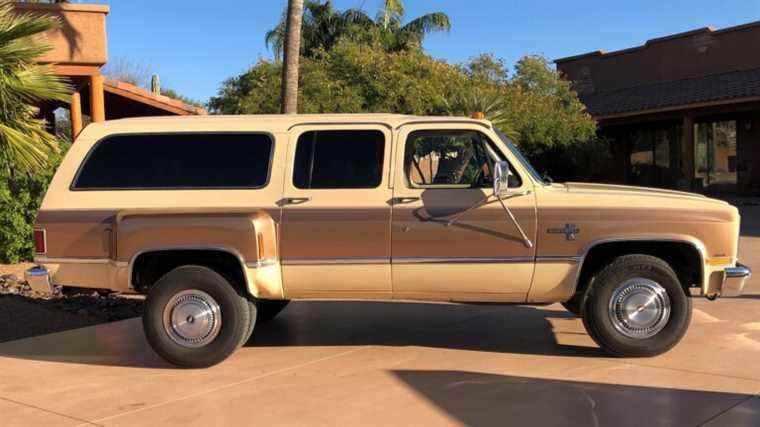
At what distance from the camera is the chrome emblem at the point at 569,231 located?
587 cm

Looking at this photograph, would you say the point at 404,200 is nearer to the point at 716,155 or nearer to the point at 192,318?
the point at 192,318

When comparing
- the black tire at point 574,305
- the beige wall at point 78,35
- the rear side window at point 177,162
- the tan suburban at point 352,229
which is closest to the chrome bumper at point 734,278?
the tan suburban at point 352,229

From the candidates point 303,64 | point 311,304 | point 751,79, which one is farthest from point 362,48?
point 311,304

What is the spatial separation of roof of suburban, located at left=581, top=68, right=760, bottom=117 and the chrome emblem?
746 inches

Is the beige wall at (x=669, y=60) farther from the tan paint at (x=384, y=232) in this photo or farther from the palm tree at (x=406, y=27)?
the tan paint at (x=384, y=232)

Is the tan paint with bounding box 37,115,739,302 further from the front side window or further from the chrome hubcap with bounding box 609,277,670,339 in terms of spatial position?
the chrome hubcap with bounding box 609,277,670,339

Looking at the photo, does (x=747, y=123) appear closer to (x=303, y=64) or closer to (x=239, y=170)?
(x=303, y=64)

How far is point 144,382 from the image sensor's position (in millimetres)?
5781

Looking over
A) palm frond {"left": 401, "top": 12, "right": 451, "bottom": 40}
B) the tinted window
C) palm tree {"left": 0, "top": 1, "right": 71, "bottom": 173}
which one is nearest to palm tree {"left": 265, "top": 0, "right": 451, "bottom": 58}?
palm frond {"left": 401, "top": 12, "right": 451, "bottom": 40}

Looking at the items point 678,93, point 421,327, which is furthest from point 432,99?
point 421,327

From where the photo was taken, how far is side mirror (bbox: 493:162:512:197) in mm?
5512

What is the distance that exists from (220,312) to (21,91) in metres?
5.09

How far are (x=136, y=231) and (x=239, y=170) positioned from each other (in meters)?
0.98

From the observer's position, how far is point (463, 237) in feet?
19.4
